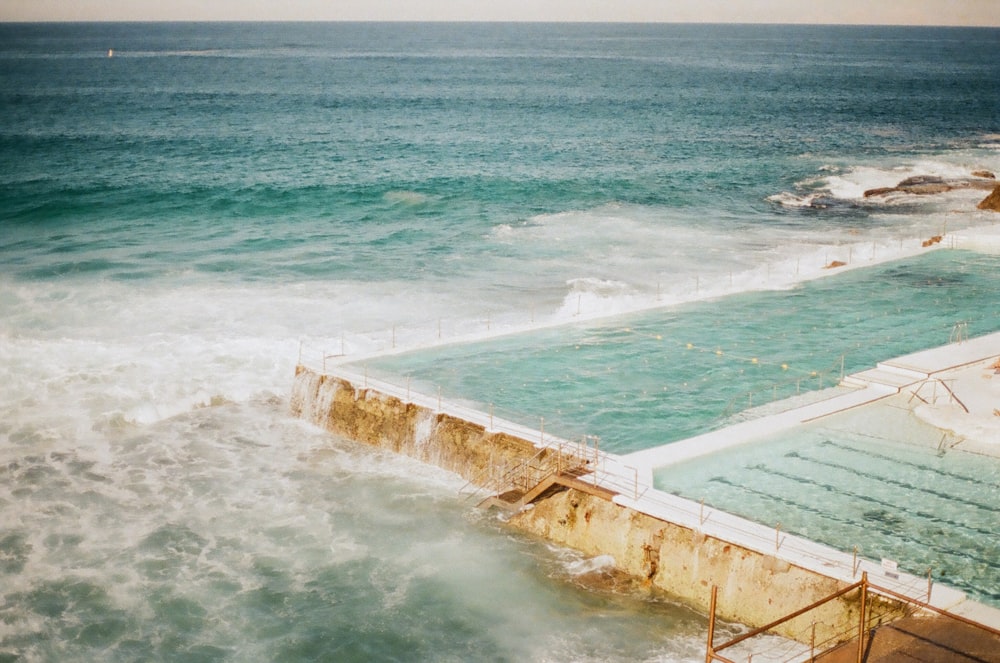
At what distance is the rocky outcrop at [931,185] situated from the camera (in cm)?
5509

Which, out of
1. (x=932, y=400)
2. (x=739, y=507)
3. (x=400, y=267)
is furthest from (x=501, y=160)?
(x=739, y=507)

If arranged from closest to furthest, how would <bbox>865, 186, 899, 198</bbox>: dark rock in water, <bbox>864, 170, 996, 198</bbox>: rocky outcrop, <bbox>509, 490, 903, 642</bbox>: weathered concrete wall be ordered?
<bbox>509, 490, 903, 642</bbox>: weathered concrete wall, <bbox>865, 186, 899, 198</bbox>: dark rock in water, <bbox>864, 170, 996, 198</bbox>: rocky outcrop

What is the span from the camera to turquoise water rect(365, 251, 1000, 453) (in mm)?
21766

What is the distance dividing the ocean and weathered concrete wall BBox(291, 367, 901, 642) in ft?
1.50

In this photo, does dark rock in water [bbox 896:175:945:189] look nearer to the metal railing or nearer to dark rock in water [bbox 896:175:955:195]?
dark rock in water [bbox 896:175:955:195]

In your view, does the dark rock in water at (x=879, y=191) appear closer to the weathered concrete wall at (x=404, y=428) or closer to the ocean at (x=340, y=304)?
the ocean at (x=340, y=304)

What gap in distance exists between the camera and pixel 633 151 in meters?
71.4

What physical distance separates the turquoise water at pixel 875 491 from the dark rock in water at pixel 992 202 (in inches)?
1243

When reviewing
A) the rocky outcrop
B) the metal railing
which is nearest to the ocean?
the metal railing

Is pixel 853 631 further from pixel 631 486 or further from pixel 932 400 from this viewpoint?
pixel 932 400

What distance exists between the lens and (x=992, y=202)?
4850 centimetres

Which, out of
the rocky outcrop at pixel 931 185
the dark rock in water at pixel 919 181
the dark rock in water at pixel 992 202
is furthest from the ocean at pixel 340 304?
the dark rock in water at pixel 919 181

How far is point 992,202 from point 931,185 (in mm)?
7765

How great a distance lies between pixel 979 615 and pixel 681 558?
14.5ft
